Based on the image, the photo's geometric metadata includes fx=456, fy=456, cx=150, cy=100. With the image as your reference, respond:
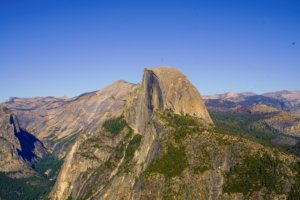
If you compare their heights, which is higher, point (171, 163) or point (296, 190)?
point (171, 163)

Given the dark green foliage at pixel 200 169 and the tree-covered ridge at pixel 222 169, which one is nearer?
the tree-covered ridge at pixel 222 169

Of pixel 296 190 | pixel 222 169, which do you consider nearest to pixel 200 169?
pixel 222 169

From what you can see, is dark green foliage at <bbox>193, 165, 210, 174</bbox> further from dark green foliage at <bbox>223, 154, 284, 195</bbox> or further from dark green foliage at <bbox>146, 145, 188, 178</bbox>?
dark green foliage at <bbox>223, 154, 284, 195</bbox>

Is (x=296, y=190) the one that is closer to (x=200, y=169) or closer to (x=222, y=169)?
(x=222, y=169)

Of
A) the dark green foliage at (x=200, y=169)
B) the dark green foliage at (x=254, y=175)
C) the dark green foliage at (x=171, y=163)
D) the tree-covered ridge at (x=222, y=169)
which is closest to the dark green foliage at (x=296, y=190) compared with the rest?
the tree-covered ridge at (x=222, y=169)

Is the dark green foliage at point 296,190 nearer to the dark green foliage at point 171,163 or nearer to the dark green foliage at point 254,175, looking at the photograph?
the dark green foliage at point 254,175

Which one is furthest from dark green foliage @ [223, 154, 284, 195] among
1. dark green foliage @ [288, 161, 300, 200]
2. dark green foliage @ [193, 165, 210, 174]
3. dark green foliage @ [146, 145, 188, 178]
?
dark green foliage @ [146, 145, 188, 178]
